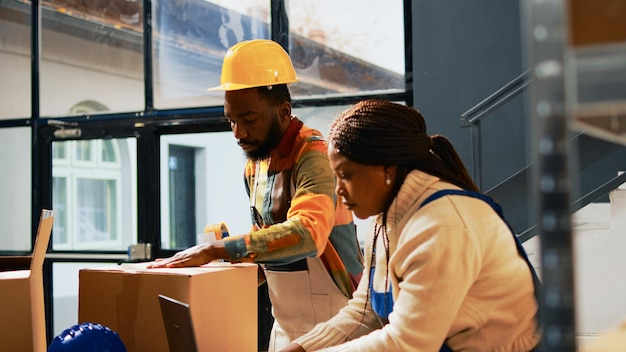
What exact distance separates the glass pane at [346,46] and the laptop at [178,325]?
110 inches

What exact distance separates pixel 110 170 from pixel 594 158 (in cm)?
284

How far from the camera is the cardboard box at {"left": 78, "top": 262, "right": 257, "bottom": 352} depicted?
5.48ft

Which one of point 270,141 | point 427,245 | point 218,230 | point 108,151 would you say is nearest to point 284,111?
point 270,141

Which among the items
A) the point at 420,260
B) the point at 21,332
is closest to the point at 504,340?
the point at 420,260

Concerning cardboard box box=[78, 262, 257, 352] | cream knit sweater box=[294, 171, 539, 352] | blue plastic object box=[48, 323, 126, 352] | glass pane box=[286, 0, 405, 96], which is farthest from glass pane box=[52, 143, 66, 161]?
cream knit sweater box=[294, 171, 539, 352]

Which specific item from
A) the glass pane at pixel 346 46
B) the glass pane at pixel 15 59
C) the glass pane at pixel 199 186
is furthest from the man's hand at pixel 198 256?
the glass pane at pixel 15 59

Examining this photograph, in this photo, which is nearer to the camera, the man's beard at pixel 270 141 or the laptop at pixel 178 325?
the laptop at pixel 178 325

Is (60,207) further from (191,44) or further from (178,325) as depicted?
(178,325)

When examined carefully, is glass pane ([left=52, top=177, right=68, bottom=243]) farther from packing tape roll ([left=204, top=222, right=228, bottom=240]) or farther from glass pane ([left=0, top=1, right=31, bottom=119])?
packing tape roll ([left=204, top=222, right=228, bottom=240])

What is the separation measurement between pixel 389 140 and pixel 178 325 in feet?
1.72

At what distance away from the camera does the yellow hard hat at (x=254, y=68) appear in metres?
2.22

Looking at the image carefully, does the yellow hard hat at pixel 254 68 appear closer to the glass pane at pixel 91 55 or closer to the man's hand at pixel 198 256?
the man's hand at pixel 198 256

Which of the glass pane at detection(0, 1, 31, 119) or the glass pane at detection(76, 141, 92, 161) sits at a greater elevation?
the glass pane at detection(0, 1, 31, 119)

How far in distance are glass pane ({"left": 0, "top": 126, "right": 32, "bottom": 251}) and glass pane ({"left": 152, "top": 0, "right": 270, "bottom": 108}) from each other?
1057 mm
